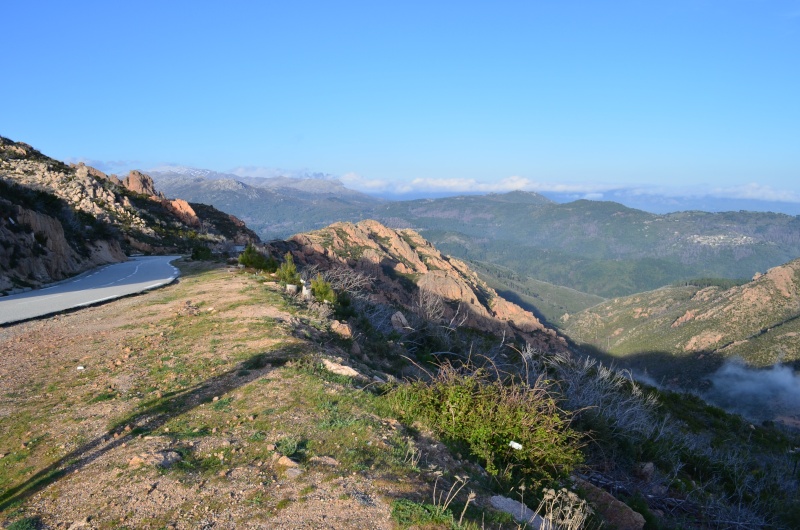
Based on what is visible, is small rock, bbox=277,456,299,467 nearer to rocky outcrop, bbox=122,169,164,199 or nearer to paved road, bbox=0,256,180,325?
paved road, bbox=0,256,180,325

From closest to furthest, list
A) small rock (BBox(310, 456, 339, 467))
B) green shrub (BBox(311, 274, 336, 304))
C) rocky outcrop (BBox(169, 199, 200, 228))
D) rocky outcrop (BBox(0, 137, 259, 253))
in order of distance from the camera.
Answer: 1. small rock (BBox(310, 456, 339, 467))
2. green shrub (BBox(311, 274, 336, 304))
3. rocky outcrop (BBox(0, 137, 259, 253))
4. rocky outcrop (BBox(169, 199, 200, 228))

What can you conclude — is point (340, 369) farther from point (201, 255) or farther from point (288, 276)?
Answer: point (201, 255)

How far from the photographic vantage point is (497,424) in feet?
22.0

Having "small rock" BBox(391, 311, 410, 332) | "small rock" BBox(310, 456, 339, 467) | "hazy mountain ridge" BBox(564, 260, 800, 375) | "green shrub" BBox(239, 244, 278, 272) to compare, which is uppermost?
"small rock" BBox(310, 456, 339, 467)

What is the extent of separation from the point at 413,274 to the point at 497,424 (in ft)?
221

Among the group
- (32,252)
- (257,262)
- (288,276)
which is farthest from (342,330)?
(32,252)

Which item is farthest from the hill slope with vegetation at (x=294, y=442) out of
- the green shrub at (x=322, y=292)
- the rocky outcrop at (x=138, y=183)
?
the rocky outcrop at (x=138, y=183)

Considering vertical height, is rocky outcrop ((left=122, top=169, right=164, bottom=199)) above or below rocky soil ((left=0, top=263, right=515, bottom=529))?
above

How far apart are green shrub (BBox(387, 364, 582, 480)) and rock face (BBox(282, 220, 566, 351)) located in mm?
38641

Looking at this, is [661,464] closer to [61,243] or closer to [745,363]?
[61,243]

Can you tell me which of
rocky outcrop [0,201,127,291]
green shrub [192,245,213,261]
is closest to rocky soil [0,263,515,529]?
rocky outcrop [0,201,127,291]

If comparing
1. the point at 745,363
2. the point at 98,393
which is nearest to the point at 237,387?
the point at 98,393

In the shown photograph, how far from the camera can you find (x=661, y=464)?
10227mm

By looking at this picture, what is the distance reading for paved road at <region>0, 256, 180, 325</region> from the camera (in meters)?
13.1
